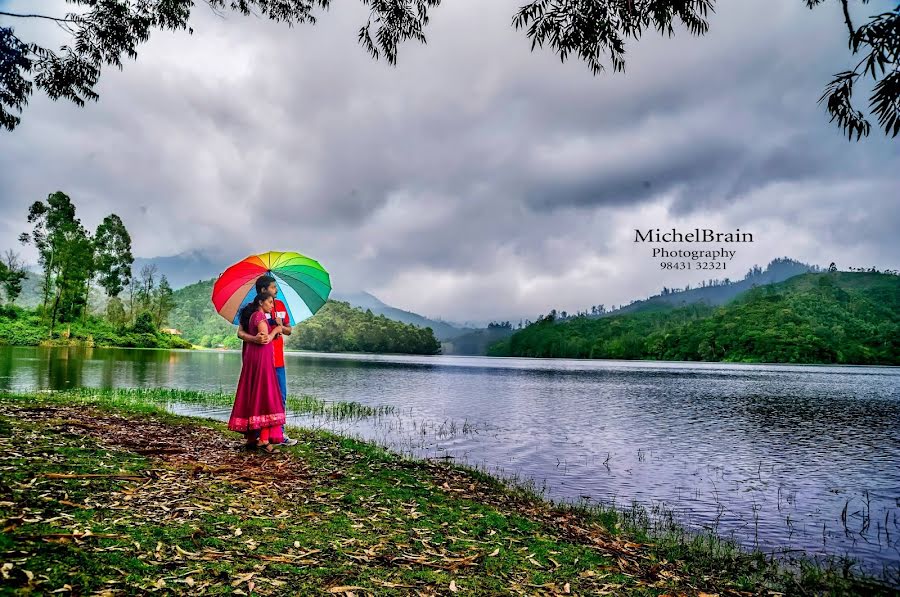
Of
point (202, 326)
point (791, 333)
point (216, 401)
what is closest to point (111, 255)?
point (216, 401)

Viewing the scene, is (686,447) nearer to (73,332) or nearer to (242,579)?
(242,579)

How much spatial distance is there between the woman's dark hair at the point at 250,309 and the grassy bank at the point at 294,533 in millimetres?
2723

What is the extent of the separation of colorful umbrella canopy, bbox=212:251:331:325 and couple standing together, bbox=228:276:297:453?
53 cm

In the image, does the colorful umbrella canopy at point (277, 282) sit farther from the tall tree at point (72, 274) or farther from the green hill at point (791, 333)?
the green hill at point (791, 333)

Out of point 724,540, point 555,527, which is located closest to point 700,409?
point 724,540

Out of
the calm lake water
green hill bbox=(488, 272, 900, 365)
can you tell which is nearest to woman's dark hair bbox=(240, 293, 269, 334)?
the calm lake water

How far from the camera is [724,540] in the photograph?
35.0 feet

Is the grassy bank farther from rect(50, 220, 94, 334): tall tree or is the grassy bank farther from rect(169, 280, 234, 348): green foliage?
rect(169, 280, 234, 348): green foliage

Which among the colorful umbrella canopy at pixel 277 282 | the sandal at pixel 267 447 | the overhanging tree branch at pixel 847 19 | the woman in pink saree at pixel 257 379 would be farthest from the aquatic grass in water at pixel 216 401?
the overhanging tree branch at pixel 847 19

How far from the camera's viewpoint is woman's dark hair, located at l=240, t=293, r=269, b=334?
Result: 10719mm

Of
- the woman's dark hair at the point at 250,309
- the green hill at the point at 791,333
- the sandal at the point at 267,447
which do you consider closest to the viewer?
the woman's dark hair at the point at 250,309

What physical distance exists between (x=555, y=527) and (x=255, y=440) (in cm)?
664

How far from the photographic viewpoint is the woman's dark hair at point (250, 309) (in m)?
10.7

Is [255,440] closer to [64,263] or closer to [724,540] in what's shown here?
[724,540]
